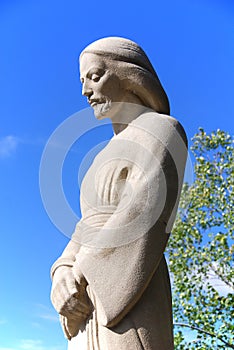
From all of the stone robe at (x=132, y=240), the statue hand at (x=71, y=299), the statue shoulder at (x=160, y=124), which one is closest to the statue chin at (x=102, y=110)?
the statue shoulder at (x=160, y=124)

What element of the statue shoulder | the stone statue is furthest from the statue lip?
the statue shoulder

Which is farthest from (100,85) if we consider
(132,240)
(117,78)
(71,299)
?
(71,299)

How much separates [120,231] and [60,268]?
1.74ft

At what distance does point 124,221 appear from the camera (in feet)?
10.8

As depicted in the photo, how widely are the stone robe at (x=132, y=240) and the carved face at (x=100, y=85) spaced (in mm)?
376

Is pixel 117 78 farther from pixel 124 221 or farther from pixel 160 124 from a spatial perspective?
pixel 124 221

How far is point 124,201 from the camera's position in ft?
11.2

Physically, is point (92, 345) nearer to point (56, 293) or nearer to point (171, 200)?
point (56, 293)

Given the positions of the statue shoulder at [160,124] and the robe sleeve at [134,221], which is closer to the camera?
the robe sleeve at [134,221]

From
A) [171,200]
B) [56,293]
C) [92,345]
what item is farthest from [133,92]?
[92,345]

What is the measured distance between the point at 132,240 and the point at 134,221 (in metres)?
0.12

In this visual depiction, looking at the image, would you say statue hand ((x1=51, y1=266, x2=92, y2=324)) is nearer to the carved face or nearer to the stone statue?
the stone statue

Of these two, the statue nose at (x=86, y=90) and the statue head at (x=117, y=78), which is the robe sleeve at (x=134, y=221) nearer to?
the statue head at (x=117, y=78)

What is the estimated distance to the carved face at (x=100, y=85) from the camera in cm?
396
